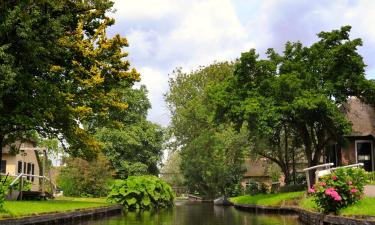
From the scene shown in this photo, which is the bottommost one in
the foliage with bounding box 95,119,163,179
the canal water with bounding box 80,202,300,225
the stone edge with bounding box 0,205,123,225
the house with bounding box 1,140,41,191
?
the canal water with bounding box 80,202,300,225

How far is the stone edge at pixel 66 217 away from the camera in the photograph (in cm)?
1892

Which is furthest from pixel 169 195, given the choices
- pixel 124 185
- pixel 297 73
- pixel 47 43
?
pixel 47 43

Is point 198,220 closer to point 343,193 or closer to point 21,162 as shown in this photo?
point 343,193

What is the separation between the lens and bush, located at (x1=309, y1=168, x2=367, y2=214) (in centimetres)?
2016

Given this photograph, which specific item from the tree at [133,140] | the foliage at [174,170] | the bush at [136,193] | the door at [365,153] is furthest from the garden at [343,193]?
the foliage at [174,170]

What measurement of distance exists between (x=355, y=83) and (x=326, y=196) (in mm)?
18816

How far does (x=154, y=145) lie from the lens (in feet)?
220

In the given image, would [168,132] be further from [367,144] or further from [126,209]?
[367,144]

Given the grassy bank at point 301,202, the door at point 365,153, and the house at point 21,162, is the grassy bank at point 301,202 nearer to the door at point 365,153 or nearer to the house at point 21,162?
the door at point 365,153

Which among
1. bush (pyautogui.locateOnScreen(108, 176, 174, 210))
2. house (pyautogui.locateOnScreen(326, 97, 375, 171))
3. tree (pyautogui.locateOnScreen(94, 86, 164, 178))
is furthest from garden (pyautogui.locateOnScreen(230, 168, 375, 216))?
tree (pyautogui.locateOnScreen(94, 86, 164, 178))

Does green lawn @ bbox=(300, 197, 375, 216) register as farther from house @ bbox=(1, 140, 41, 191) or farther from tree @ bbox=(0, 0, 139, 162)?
house @ bbox=(1, 140, 41, 191)

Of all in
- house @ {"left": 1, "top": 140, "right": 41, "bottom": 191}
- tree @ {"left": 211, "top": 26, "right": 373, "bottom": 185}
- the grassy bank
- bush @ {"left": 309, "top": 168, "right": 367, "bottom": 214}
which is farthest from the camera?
house @ {"left": 1, "top": 140, "right": 41, "bottom": 191}

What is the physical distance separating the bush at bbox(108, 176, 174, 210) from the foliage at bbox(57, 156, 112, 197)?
270 inches

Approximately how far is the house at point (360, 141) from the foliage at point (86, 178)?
74.3 feet
